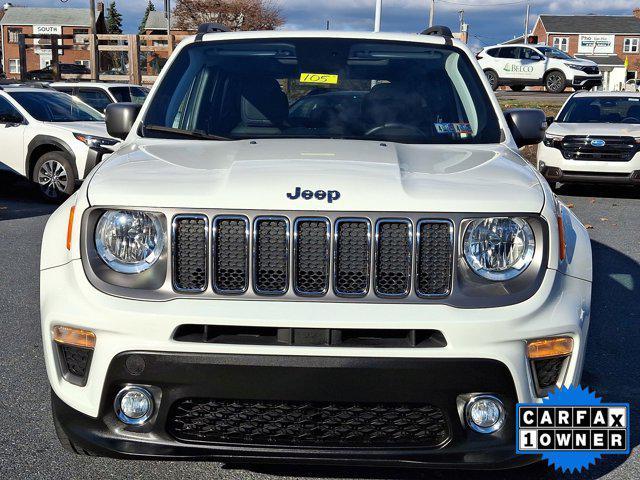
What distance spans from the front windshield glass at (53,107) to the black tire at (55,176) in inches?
27.6

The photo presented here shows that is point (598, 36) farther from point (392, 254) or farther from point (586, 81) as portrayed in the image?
point (392, 254)

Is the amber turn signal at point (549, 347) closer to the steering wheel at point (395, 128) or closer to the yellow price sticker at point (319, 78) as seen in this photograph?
the steering wheel at point (395, 128)

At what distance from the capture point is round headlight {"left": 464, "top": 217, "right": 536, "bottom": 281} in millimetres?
3176

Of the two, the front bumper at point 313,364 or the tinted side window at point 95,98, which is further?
the tinted side window at point 95,98

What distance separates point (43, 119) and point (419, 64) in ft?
31.0

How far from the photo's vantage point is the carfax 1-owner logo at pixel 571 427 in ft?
10.3

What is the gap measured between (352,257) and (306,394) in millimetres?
501

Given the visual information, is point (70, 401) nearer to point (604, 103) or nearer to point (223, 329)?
point (223, 329)

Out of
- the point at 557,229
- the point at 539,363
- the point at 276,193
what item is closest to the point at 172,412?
the point at 276,193

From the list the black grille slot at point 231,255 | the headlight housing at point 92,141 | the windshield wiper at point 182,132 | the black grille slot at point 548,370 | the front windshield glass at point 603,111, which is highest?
the windshield wiper at point 182,132

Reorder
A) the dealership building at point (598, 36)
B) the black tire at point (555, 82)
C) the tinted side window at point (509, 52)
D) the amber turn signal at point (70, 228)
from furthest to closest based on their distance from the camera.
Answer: the dealership building at point (598, 36)
the black tire at point (555, 82)
the tinted side window at point (509, 52)
the amber turn signal at point (70, 228)

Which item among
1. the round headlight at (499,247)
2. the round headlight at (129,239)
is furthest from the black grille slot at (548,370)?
the round headlight at (129,239)

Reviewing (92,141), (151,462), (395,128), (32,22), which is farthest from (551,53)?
(32,22)

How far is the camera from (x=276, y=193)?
316cm
